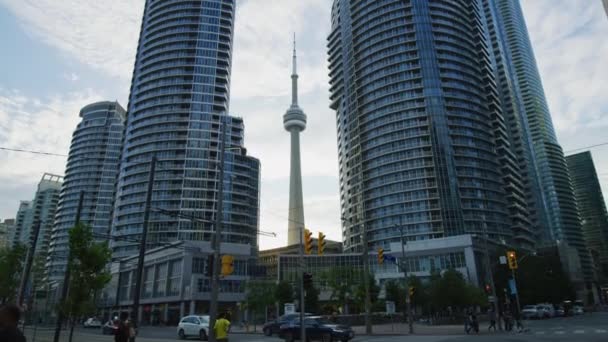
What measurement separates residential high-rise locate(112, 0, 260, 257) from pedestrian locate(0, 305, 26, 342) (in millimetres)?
105463

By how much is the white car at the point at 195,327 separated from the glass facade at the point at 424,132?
71.2 meters

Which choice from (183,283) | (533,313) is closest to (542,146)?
(533,313)

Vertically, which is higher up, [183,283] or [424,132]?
[424,132]

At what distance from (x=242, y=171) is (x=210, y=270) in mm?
107341

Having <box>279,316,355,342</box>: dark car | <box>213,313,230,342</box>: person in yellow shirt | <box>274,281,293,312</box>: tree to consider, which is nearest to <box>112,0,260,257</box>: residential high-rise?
<box>274,281,293,312</box>: tree

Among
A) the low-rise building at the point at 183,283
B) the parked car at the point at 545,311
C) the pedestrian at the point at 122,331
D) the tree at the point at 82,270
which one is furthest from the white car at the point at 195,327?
the parked car at the point at 545,311

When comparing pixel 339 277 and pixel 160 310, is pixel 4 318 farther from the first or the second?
pixel 160 310

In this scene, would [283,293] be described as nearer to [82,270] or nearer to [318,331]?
[318,331]

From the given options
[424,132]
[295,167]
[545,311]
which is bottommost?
[545,311]

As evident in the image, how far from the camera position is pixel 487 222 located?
10119cm

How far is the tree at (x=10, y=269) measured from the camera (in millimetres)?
42625

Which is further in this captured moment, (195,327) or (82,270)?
(195,327)

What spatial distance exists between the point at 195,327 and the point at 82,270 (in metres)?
11.3

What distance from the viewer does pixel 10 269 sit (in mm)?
43031
